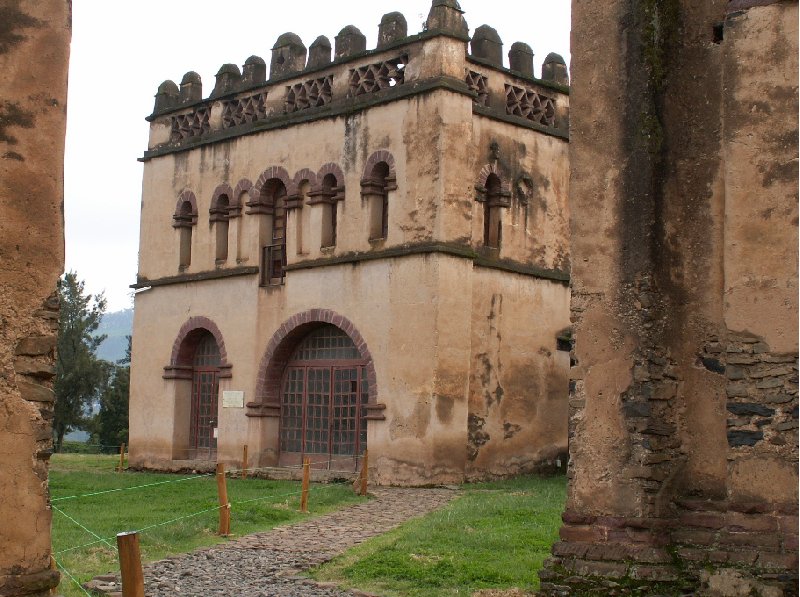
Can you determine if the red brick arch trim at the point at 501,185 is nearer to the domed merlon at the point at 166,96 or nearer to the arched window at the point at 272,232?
the arched window at the point at 272,232

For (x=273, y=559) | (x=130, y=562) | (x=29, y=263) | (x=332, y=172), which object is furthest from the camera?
(x=332, y=172)

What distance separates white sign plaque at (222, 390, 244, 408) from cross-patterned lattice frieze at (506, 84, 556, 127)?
24.8ft

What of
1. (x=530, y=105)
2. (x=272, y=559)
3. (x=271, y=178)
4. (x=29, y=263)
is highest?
(x=530, y=105)

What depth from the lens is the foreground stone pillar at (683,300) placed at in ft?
30.3

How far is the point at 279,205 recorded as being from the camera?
78.1 ft

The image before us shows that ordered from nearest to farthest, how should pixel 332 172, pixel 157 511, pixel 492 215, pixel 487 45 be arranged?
1. pixel 157 511
2. pixel 492 215
3. pixel 487 45
4. pixel 332 172

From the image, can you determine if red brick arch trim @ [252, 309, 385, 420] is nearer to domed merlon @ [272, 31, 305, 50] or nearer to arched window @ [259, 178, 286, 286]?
arched window @ [259, 178, 286, 286]

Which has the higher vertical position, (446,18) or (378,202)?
(446,18)

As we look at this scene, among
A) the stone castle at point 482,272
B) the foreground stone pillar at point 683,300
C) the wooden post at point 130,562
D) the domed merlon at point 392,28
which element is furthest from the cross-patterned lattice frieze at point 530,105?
the wooden post at point 130,562

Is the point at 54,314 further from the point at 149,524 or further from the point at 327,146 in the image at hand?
the point at 327,146

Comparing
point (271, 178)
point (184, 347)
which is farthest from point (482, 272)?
point (184, 347)

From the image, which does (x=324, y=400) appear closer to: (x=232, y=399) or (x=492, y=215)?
(x=232, y=399)

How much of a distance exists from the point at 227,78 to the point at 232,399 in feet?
21.8

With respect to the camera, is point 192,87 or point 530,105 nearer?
point 530,105
